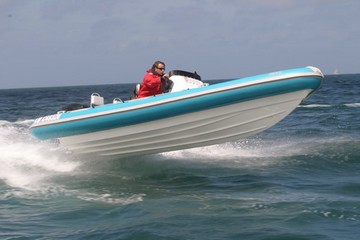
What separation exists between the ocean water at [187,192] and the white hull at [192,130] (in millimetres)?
412

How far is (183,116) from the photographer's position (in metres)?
7.53

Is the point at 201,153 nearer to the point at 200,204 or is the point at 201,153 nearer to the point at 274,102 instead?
the point at 274,102

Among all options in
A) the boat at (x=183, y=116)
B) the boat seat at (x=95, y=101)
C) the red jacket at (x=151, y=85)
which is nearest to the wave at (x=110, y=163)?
the boat at (x=183, y=116)

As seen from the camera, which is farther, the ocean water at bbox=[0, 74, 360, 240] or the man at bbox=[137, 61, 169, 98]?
the man at bbox=[137, 61, 169, 98]

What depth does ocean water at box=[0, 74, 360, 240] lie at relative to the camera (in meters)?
5.40

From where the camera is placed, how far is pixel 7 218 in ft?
19.5

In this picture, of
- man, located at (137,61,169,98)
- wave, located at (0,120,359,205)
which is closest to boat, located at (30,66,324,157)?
man, located at (137,61,169,98)

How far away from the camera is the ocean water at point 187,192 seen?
5.40 m

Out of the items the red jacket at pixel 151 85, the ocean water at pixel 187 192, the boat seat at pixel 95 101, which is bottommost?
the ocean water at pixel 187 192

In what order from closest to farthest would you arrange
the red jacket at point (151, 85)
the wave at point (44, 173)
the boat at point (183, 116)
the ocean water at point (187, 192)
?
1. the ocean water at point (187, 192)
2. the wave at point (44, 173)
3. the boat at point (183, 116)
4. the red jacket at point (151, 85)

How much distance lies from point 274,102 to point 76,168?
10.1 feet

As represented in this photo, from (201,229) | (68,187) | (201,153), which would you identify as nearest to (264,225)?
(201,229)

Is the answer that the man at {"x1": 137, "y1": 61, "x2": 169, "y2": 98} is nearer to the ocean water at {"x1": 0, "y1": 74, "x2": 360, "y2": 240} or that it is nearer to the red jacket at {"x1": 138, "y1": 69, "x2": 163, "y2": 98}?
the red jacket at {"x1": 138, "y1": 69, "x2": 163, "y2": 98}

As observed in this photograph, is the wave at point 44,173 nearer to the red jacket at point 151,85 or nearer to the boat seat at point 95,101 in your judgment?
the boat seat at point 95,101
